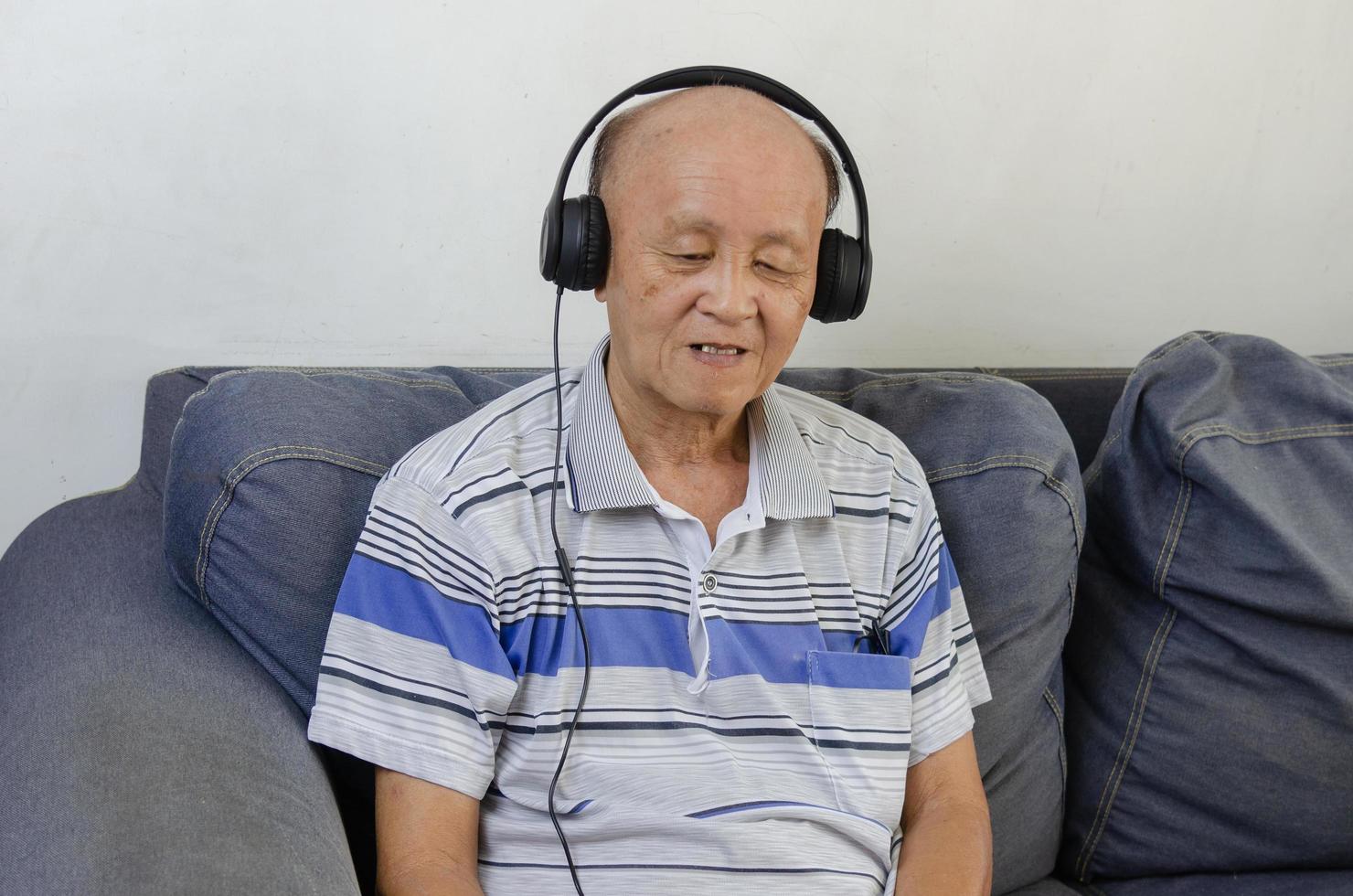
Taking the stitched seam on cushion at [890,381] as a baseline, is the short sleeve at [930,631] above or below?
below

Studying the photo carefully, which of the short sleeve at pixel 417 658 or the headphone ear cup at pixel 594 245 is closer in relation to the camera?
the short sleeve at pixel 417 658

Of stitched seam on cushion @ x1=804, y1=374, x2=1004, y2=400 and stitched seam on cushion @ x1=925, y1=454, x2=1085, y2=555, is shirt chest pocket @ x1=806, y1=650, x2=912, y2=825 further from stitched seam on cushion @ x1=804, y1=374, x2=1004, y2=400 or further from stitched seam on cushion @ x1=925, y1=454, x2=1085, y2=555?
stitched seam on cushion @ x1=804, y1=374, x2=1004, y2=400

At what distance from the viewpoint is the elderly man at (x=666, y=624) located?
42.3 inches

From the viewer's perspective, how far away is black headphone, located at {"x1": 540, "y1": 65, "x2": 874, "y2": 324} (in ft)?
3.86

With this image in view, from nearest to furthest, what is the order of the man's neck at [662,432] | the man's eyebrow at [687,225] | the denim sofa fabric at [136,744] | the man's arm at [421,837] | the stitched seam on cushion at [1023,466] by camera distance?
1. the denim sofa fabric at [136,744]
2. the man's arm at [421,837]
3. the man's eyebrow at [687,225]
4. the man's neck at [662,432]
5. the stitched seam on cushion at [1023,466]

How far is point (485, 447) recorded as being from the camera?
1.18 m

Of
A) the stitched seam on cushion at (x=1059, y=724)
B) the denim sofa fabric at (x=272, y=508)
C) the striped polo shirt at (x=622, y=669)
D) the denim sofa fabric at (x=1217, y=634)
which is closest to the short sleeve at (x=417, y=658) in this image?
the striped polo shirt at (x=622, y=669)

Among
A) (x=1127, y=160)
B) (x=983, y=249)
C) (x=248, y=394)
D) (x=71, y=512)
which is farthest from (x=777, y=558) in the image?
(x=1127, y=160)

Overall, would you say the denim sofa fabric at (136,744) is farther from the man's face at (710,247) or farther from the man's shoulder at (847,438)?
the man's shoulder at (847,438)

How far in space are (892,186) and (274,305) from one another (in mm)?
945

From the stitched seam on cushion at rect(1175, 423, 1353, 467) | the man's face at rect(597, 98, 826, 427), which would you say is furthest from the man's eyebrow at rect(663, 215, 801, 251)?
the stitched seam on cushion at rect(1175, 423, 1353, 467)

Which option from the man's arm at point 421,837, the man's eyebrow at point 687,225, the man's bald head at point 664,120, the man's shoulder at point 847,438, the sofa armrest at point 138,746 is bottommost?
the man's arm at point 421,837

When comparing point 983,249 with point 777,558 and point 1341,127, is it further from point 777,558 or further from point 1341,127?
point 777,558

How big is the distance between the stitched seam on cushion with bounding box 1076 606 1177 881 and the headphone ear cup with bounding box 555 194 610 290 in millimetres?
893
